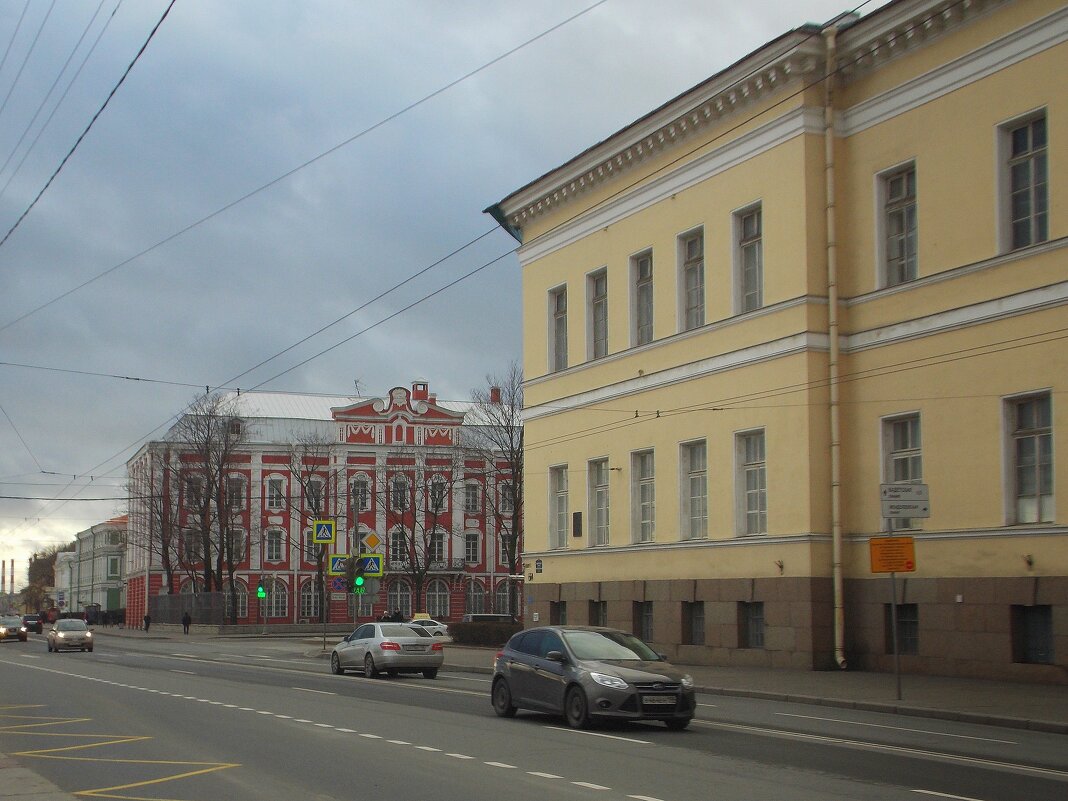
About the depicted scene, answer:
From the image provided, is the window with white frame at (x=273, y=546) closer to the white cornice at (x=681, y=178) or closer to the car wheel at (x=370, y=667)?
the white cornice at (x=681, y=178)

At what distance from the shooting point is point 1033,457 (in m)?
25.0

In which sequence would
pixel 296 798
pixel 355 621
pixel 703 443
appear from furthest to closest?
pixel 355 621, pixel 703 443, pixel 296 798

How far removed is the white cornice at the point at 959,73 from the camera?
24.7 meters

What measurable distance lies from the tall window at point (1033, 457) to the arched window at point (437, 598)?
240ft

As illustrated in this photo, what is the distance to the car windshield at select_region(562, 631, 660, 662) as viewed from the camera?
1866 cm

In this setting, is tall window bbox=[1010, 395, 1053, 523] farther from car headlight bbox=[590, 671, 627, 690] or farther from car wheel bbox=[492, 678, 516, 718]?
car wheel bbox=[492, 678, 516, 718]

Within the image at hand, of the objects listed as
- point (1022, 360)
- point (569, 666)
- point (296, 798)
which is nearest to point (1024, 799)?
point (296, 798)

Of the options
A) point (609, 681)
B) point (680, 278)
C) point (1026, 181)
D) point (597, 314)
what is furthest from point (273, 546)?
point (609, 681)

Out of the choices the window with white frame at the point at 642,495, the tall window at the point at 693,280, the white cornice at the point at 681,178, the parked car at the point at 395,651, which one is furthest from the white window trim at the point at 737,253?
the parked car at the point at 395,651

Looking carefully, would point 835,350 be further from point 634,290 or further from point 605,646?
point 605,646

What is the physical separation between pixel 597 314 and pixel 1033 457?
1649cm

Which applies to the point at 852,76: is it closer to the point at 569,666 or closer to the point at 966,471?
the point at 966,471

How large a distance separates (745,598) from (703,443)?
14.7 feet

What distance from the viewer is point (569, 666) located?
1839 centimetres
